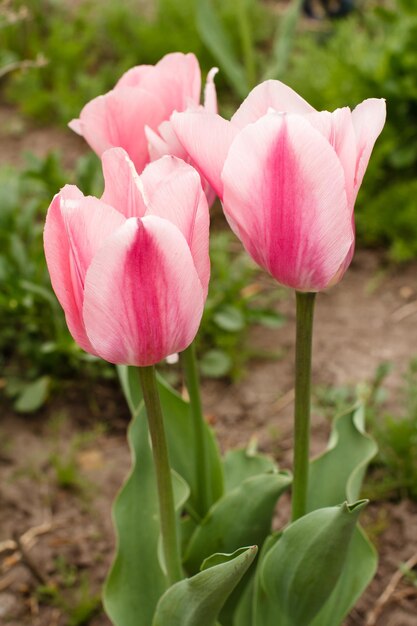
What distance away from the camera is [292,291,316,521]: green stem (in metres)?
1.04

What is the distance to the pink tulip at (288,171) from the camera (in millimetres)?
884

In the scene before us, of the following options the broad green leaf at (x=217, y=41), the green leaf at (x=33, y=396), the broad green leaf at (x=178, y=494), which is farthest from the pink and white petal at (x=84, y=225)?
the broad green leaf at (x=217, y=41)

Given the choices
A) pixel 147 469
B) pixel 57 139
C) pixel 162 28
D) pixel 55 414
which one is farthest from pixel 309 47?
pixel 147 469

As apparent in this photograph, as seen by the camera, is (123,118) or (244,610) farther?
(244,610)

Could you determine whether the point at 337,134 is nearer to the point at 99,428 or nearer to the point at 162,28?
the point at 99,428

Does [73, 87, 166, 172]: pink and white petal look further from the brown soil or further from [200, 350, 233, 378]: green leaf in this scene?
[200, 350, 233, 378]: green leaf

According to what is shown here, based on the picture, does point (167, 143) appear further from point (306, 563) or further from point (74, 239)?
point (306, 563)

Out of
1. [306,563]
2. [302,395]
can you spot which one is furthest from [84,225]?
[306,563]

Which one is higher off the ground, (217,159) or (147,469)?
(217,159)

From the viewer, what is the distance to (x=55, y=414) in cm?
226

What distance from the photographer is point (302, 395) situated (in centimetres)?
111

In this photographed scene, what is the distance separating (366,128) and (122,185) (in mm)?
246

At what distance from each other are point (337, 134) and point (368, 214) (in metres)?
1.85

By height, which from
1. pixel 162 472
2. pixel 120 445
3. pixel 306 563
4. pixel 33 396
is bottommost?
pixel 120 445
